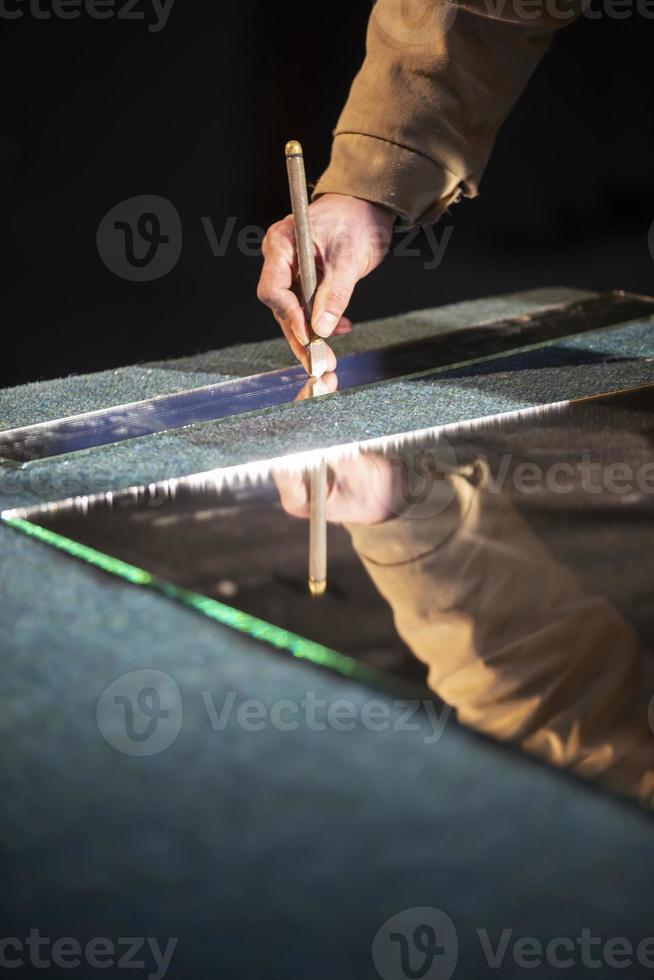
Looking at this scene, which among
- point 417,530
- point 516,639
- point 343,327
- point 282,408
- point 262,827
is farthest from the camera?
point 343,327

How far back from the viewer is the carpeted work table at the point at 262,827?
364 millimetres

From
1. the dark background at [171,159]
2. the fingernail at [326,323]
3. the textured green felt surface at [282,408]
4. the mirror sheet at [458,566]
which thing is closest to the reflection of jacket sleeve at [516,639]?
the mirror sheet at [458,566]

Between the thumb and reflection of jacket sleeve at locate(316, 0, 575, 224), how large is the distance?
0.42 feet

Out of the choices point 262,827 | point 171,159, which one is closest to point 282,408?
point 262,827

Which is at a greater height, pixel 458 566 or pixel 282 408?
pixel 282 408

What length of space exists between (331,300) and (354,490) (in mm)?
364

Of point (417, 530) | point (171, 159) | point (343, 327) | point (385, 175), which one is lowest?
point (417, 530)

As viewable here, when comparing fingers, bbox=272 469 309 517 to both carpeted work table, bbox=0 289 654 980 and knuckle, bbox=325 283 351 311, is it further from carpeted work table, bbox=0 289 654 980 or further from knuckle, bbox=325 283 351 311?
knuckle, bbox=325 283 351 311

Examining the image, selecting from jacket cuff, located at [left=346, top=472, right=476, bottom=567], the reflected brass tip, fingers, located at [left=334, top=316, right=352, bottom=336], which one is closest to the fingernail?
fingers, located at [left=334, top=316, right=352, bottom=336]

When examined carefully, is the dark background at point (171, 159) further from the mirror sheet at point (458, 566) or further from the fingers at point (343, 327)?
the mirror sheet at point (458, 566)

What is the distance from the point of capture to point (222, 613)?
0.56 metres

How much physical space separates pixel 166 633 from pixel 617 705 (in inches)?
8.4

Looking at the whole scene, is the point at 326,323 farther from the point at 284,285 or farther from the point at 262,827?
the point at 262,827

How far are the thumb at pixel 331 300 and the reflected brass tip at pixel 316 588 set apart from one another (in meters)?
0.50
